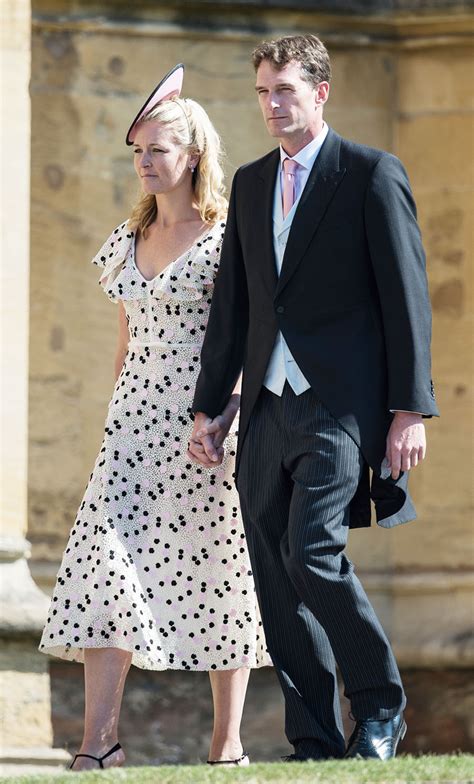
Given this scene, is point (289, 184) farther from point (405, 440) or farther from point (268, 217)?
point (405, 440)

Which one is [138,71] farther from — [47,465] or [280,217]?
[280,217]

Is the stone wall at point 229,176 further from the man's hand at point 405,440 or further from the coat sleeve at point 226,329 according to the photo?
the man's hand at point 405,440

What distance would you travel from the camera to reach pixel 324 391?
4691 mm

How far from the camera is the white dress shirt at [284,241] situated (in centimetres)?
476

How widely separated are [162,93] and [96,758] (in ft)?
6.23

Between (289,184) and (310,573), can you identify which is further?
(289,184)

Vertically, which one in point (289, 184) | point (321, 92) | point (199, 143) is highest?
point (321, 92)

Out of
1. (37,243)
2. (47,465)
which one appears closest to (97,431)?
(47,465)

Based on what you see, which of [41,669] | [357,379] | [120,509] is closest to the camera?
[357,379]

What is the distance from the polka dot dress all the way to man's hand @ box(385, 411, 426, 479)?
739 mm

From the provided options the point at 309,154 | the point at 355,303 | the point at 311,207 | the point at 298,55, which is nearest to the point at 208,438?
the point at 355,303

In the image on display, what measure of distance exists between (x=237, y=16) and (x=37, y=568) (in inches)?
95.2

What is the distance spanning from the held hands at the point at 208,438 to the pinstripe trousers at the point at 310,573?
210 mm

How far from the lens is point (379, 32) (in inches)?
308
